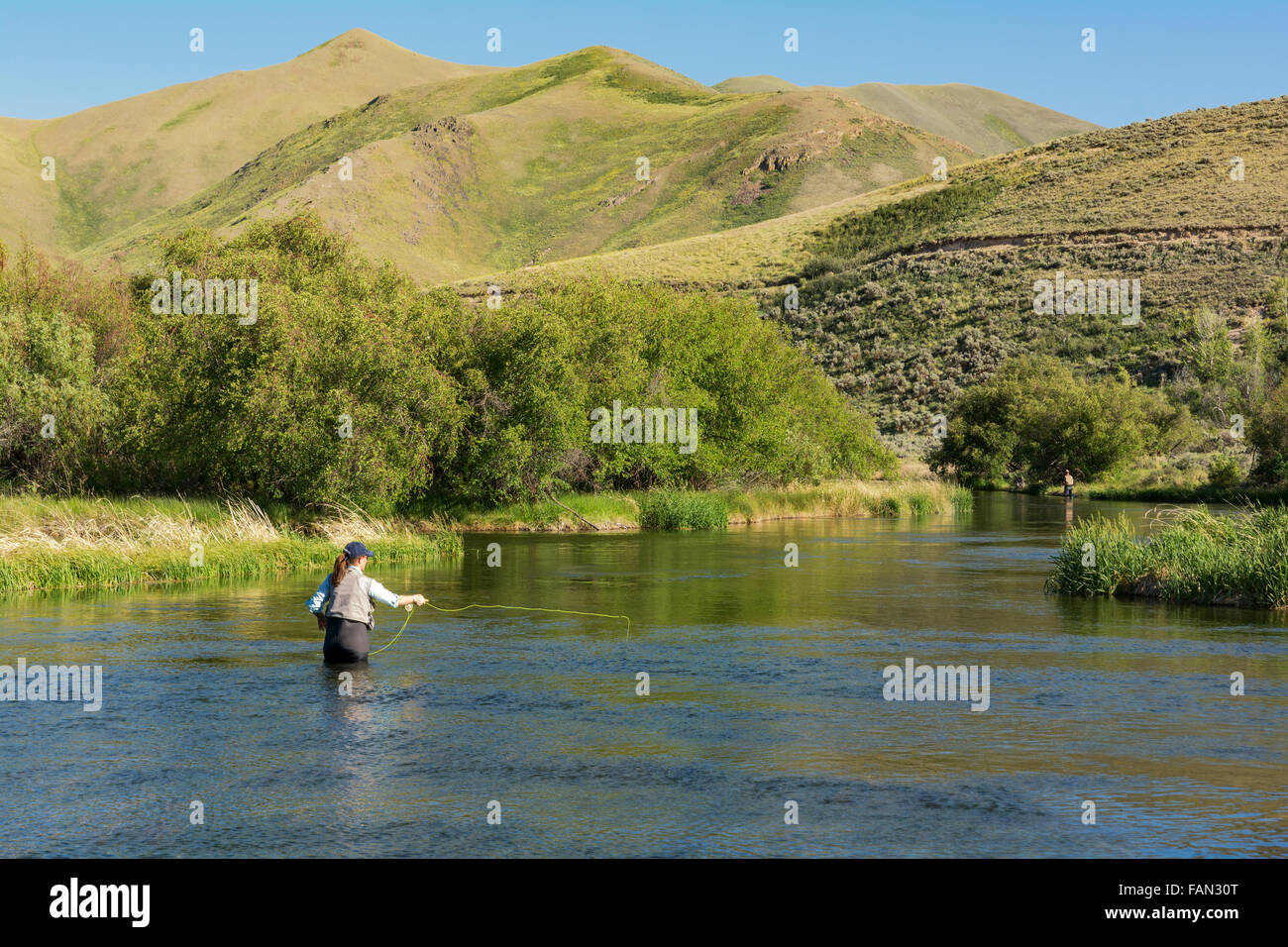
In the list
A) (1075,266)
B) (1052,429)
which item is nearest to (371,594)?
(1052,429)

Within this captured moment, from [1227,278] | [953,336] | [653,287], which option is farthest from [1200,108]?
[653,287]

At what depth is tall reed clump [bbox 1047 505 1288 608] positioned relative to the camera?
2527 cm

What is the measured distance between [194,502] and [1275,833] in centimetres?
3138

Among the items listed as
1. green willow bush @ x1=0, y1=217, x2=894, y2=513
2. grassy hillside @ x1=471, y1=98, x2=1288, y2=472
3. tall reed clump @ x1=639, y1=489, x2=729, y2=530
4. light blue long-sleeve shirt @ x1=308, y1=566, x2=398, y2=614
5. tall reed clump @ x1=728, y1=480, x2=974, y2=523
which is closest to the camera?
light blue long-sleeve shirt @ x1=308, y1=566, x2=398, y2=614

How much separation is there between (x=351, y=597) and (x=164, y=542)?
1394cm

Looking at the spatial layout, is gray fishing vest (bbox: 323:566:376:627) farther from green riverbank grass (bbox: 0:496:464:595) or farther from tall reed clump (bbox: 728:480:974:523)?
tall reed clump (bbox: 728:480:974:523)

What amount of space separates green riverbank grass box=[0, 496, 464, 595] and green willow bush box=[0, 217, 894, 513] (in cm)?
253

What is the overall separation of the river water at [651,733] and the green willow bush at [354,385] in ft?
39.5

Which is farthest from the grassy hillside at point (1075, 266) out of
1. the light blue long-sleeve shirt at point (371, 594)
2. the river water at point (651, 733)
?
the light blue long-sleeve shirt at point (371, 594)

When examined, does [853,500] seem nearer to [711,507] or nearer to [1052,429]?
[711,507]

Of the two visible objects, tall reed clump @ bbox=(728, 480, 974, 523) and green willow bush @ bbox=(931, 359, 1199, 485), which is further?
green willow bush @ bbox=(931, 359, 1199, 485)

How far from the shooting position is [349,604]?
17328 mm

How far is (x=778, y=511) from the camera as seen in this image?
5453 cm

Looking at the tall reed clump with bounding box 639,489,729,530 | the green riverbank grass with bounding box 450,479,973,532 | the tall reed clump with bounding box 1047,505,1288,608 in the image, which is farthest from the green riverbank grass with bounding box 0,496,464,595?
the tall reed clump with bounding box 1047,505,1288,608
